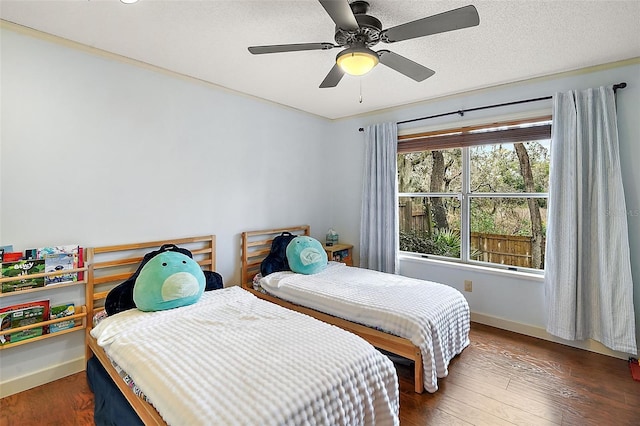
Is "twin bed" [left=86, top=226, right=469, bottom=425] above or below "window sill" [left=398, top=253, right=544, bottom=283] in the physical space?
below

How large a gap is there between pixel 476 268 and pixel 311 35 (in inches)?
110

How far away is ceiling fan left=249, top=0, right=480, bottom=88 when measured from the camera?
4.81 ft

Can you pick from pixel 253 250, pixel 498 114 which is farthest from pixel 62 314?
pixel 498 114

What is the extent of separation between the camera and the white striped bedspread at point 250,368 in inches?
49.8

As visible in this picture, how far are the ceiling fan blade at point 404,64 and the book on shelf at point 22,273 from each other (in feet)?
8.73

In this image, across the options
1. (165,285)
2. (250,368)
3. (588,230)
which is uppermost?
(588,230)

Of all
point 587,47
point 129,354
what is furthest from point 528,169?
point 129,354

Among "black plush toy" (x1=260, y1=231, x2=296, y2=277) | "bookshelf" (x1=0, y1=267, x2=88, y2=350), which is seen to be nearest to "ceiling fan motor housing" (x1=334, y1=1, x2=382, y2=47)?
"black plush toy" (x1=260, y1=231, x2=296, y2=277)

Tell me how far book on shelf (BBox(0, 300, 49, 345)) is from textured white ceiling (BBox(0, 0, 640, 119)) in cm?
187

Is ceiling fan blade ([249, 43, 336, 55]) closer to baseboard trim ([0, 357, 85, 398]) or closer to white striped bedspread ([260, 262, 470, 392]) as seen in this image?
white striped bedspread ([260, 262, 470, 392])

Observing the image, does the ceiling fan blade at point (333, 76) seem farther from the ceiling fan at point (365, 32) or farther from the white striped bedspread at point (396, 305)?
the white striped bedspread at point (396, 305)

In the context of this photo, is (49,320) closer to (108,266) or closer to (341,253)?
(108,266)

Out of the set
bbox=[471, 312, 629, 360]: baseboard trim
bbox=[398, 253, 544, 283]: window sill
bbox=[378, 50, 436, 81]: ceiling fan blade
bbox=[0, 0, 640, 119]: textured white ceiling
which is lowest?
bbox=[471, 312, 629, 360]: baseboard trim

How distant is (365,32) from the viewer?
5.79ft
